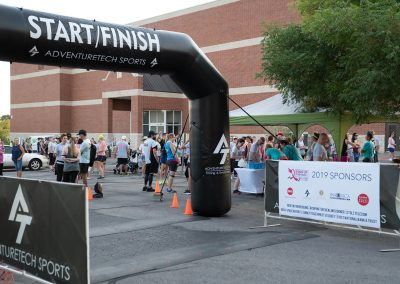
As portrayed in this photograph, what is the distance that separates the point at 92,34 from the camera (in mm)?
7738

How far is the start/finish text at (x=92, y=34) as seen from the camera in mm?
7242

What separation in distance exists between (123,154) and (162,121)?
19.8m

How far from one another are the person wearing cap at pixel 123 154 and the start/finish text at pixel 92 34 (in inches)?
480

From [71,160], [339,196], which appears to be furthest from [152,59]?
[71,160]

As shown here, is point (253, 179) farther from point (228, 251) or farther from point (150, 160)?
point (228, 251)

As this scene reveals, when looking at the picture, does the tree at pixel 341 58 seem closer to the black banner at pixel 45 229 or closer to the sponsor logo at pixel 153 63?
the sponsor logo at pixel 153 63

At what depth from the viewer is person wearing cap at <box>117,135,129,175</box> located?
20.5 meters

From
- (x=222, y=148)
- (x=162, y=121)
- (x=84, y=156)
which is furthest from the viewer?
(x=162, y=121)

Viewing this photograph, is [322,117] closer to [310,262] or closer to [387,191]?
[387,191]

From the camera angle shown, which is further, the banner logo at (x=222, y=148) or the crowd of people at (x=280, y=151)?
the crowd of people at (x=280, y=151)

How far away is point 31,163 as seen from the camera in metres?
25.0

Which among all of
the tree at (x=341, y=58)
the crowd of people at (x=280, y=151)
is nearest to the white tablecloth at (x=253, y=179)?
the crowd of people at (x=280, y=151)

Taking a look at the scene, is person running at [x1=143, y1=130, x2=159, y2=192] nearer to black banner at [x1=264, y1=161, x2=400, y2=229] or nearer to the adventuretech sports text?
the adventuretech sports text

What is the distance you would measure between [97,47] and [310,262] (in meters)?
4.74
